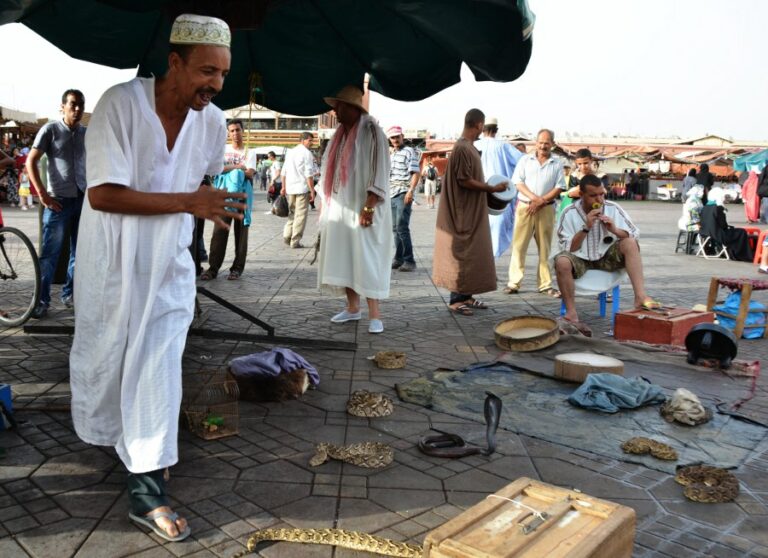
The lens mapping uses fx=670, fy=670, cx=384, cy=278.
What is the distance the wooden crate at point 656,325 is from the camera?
581 centimetres

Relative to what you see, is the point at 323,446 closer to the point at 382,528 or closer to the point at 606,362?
the point at 382,528

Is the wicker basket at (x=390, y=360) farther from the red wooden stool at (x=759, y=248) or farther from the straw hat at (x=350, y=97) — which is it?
the red wooden stool at (x=759, y=248)

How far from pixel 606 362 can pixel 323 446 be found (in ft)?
7.86

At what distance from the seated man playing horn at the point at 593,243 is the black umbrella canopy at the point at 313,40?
1.96m

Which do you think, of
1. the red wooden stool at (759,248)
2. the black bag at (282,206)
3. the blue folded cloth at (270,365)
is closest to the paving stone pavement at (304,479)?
the blue folded cloth at (270,365)

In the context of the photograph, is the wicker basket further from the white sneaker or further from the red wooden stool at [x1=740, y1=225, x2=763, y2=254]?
the red wooden stool at [x1=740, y1=225, x2=763, y2=254]

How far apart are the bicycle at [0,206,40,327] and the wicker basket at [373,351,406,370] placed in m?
3.10

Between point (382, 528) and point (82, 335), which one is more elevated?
point (82, 335)

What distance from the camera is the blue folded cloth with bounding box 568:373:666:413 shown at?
4.22m

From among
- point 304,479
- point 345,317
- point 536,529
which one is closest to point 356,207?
point 345,317

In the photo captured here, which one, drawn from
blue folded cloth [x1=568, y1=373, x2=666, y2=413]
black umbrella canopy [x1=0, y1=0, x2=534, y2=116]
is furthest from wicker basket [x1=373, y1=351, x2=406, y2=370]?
black umbrella canopy [x1=0, y1=0, x2=534, y2=116]

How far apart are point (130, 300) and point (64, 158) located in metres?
4.27

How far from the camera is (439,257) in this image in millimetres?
7059

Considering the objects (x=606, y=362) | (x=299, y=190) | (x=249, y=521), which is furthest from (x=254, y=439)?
(x=299, y=190)
